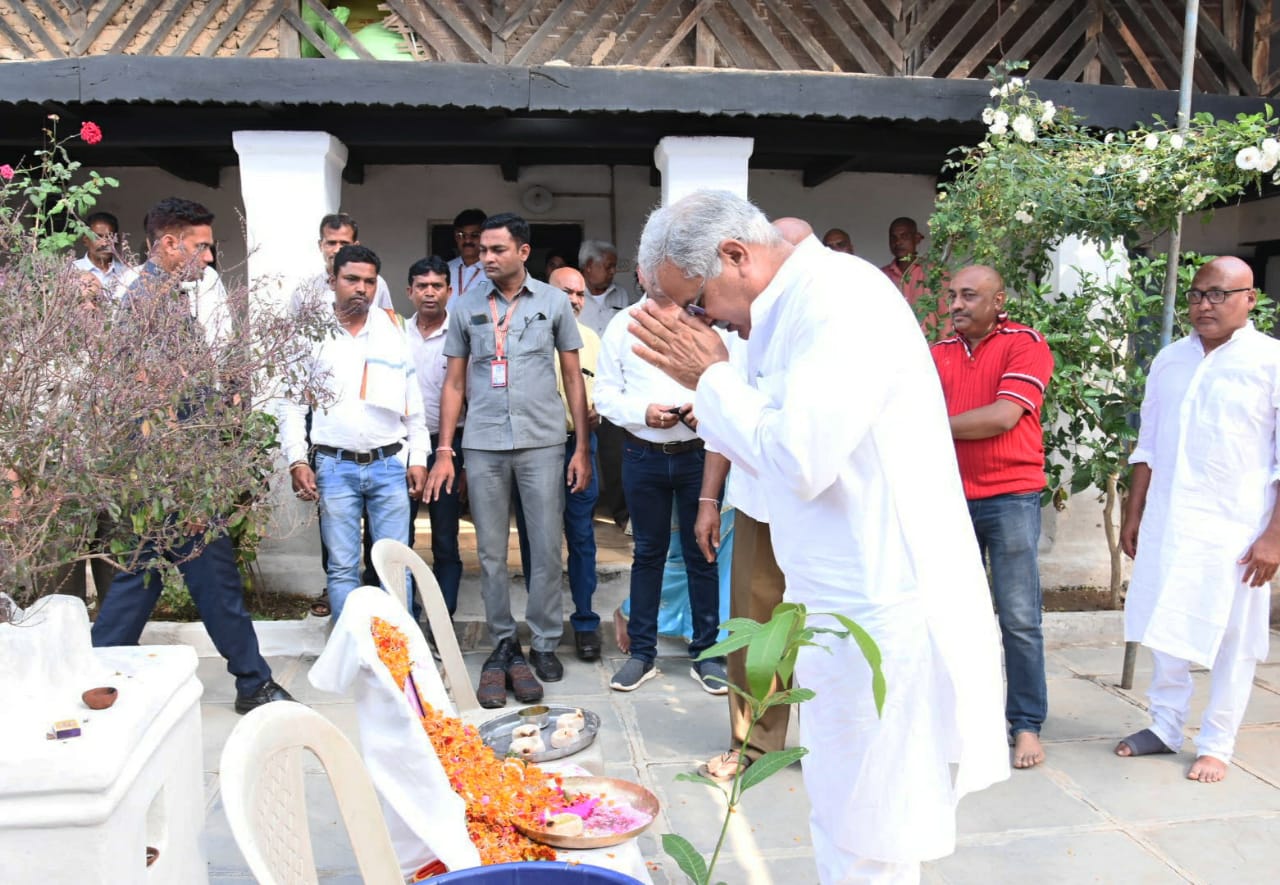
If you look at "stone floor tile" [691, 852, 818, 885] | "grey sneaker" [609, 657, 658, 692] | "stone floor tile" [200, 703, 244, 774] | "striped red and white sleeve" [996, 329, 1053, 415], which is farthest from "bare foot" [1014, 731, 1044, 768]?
"stone floor tile" [200, 703, 244, 774]

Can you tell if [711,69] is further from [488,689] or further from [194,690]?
[194,690]

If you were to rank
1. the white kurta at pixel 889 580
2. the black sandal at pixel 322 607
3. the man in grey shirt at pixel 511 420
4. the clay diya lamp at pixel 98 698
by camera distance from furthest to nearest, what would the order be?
the black sandal at pixel 322 607 → the man in grey shirt at pixel 511 420 → the white kurta at pixel 889 580 → the clay diya lamp at pixel 98 698

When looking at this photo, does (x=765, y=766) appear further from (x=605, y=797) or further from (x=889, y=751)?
(x=605, y=797)

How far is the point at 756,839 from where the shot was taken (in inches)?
138

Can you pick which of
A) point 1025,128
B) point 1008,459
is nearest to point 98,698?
point 1008,459

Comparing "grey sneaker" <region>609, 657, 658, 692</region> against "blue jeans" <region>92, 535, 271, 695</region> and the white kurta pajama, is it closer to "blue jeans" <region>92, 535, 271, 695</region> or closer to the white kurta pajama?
"blue jeans" <region>92, 535, 271, 695</region>

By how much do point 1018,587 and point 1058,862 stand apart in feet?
3.56

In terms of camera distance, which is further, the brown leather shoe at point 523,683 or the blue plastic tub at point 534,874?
the brown leather shoe at point 523,683

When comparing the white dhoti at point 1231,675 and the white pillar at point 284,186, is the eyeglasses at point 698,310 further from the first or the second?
the white pillar at point 284,186

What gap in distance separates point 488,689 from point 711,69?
3.89 meters

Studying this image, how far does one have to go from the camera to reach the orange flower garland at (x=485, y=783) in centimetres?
252

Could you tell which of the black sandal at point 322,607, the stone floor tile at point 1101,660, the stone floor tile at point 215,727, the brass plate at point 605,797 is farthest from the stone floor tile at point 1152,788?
the black sandal at point 322,607

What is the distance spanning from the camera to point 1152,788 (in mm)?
3893

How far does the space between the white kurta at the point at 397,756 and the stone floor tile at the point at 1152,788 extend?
253 centimetres
